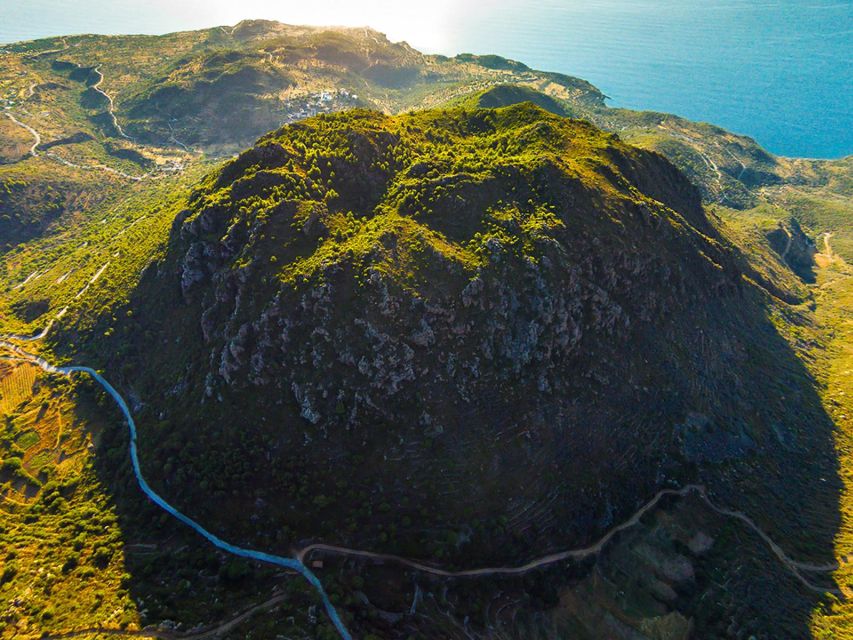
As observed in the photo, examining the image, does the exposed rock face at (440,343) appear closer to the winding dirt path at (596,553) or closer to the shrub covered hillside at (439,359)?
the shrub covered hillside at (439,359)

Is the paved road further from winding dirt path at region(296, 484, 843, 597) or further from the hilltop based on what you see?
winding dirt path at region(296, 484, 843, 597)

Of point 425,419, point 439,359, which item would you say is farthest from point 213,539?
point 439,359

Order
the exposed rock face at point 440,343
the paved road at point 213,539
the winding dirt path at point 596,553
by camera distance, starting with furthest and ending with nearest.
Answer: the exposed rock face at point 440,343 → the winding dirt path at point 596,553 → the paved road at point 213,539

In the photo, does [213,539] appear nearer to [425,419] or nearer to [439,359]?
[425,419]

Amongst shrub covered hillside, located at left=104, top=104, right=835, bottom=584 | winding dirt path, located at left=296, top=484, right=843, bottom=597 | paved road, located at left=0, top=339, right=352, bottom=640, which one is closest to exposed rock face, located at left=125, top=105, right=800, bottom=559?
shrub covered hillside, located at left=104, top=104, right=835, bottom=584

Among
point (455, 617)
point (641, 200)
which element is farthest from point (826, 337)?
point (455, 617)

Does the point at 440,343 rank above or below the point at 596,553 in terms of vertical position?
above

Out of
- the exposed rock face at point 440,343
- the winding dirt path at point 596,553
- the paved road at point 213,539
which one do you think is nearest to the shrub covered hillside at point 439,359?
the exposed rock face at point 440,343
